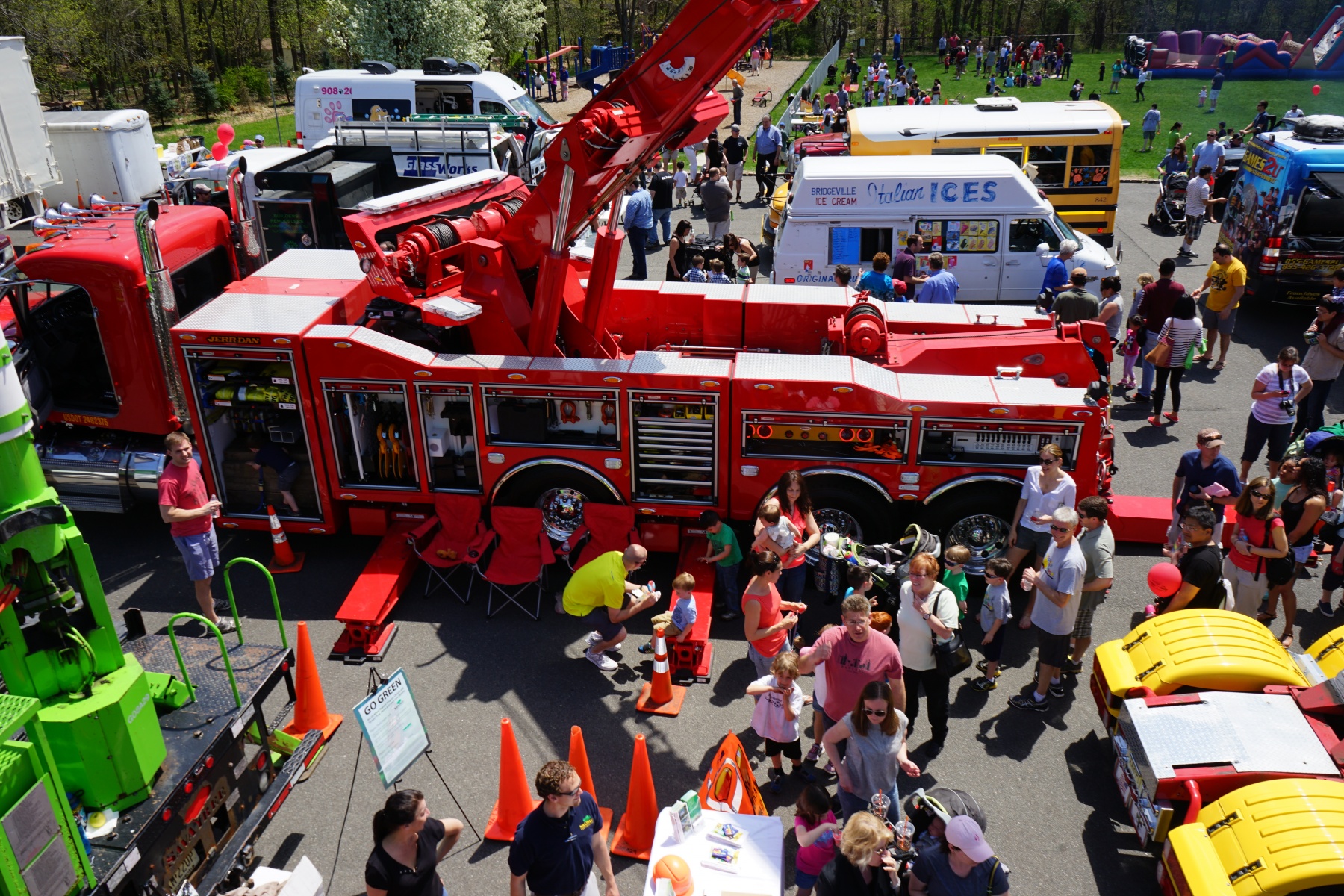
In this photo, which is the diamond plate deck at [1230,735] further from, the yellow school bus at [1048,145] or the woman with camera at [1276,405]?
the yellow school bus at [1048,145]

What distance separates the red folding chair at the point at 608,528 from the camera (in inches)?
340

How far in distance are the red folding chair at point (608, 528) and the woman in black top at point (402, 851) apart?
12.7 ft

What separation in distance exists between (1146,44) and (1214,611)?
4119 cm

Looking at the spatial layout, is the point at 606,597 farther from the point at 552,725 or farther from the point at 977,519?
the point at 977,519

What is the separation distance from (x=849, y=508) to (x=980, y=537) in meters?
1.16

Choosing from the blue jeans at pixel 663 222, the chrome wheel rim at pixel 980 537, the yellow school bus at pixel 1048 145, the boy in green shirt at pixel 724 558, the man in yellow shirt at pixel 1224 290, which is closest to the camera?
the boy in green shirt at pixel 724 558

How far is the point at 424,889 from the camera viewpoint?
15.9ft

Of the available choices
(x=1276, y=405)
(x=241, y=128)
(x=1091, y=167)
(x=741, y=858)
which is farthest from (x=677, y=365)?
(x=241, y=128)

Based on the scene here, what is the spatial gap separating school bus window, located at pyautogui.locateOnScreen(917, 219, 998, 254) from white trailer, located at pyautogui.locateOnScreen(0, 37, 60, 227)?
10.8 meters

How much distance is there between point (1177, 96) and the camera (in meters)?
36.8

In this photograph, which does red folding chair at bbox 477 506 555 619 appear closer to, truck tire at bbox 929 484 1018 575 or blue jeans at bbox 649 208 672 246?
truck tire at bbox 929 484 1018 575

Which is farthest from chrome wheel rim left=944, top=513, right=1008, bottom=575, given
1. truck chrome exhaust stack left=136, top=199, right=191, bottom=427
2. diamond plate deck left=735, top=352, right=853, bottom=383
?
truck chrome exhaust stack left=136, top=199, right=191, bottom=427

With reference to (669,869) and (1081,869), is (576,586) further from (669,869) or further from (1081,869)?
(1081,869)

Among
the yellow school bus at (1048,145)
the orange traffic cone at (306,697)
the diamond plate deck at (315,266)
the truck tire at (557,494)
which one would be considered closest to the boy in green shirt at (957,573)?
the truck tire at (557,494)
